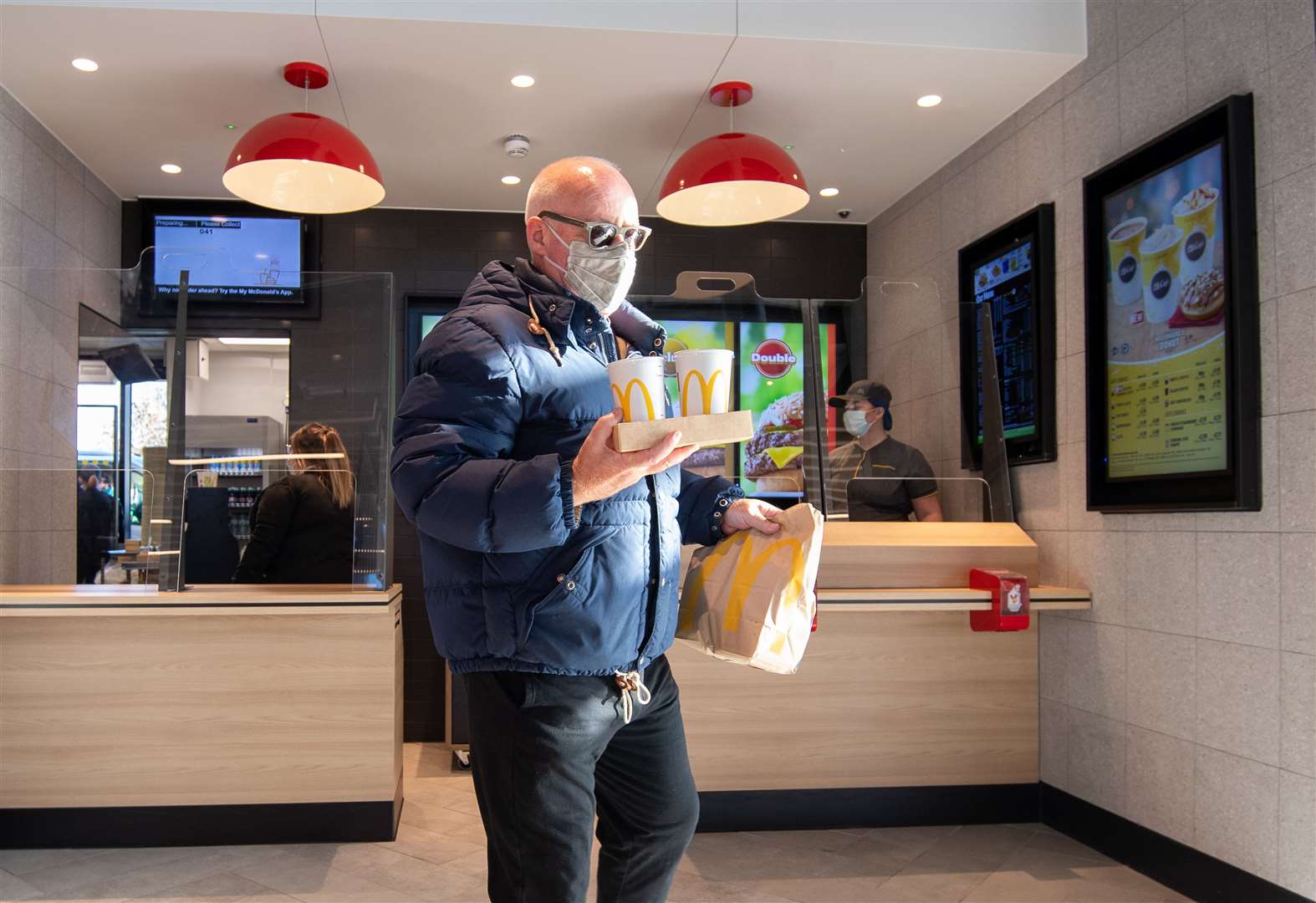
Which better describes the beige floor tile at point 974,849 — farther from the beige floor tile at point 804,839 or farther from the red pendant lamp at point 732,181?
the red pendant lamp at point 732,181

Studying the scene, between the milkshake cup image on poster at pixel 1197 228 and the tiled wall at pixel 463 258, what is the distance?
2.80 metres

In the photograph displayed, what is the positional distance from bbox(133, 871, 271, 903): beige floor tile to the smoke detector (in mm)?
3079

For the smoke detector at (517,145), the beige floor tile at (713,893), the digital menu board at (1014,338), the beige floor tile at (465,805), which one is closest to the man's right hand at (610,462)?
the beige floor tile at (713,893)

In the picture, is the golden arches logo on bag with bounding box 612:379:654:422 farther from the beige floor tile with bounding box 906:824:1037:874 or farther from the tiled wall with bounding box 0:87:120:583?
the tiled wall with bounding box 0:87:120:583

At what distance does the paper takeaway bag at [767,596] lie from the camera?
5.64ft

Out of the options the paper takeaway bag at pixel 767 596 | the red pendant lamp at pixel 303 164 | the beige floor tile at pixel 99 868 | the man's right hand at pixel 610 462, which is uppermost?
the red pendant lamp at pixel 303 164

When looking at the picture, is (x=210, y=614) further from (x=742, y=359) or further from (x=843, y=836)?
(x=843, y=836)

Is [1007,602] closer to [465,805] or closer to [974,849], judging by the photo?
[974,849]

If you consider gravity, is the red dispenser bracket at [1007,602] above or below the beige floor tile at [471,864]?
above

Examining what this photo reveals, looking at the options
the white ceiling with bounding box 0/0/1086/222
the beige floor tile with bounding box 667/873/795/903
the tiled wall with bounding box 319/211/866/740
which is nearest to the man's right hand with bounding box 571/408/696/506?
the beige floor tile with bounding box 667/873/795/903

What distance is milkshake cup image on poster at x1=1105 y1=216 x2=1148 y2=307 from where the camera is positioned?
11.1 ft

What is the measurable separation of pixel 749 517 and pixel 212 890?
2.41 m

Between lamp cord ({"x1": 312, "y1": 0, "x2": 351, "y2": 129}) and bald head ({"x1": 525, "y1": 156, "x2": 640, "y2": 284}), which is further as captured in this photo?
lamp cord ({"x1": 312, "y1": 0, "x2": 351, "y2": 129})

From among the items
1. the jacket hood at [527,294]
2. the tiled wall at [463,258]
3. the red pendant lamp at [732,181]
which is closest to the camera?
the jacket hood at [527,294]
